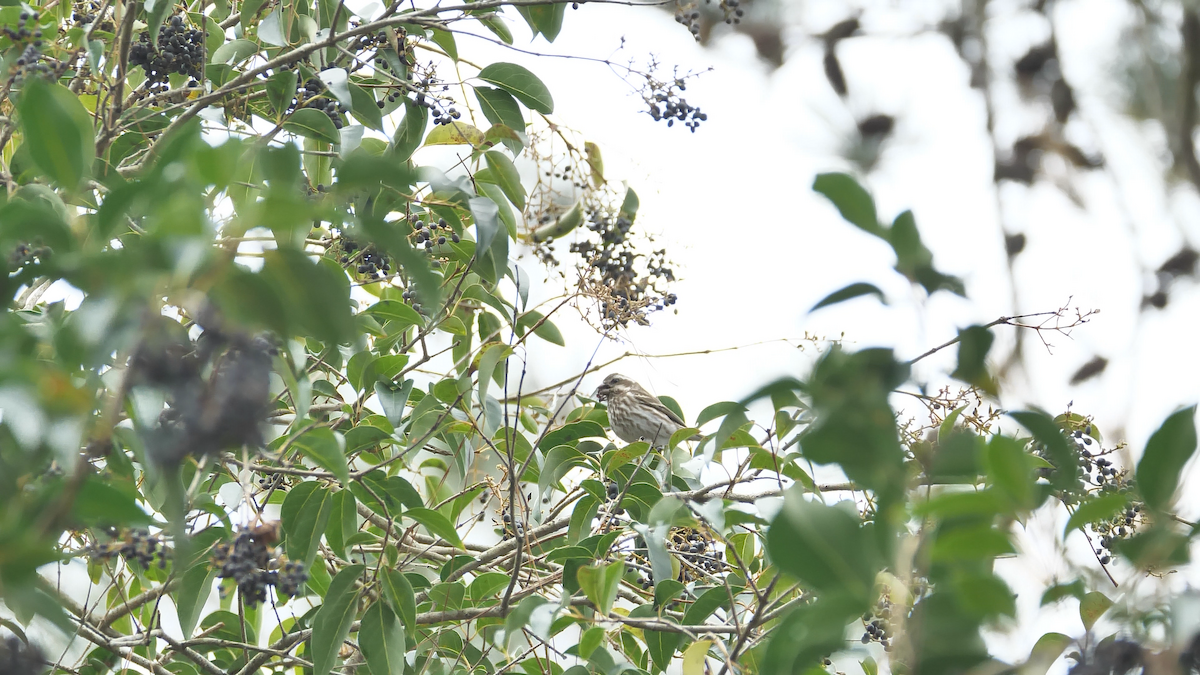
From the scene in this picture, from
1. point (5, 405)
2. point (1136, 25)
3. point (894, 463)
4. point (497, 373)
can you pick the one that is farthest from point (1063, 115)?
point (5, 405)

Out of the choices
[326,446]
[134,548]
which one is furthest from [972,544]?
[134,548]

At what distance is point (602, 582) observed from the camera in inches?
65.4

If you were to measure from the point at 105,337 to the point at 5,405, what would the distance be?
0.39m

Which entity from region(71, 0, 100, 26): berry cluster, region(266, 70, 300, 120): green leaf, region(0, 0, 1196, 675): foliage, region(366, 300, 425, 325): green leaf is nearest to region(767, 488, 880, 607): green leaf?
region(0, 0, 1196, 675): foliage

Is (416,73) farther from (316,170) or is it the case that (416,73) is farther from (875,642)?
(875,642)

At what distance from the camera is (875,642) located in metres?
2.99

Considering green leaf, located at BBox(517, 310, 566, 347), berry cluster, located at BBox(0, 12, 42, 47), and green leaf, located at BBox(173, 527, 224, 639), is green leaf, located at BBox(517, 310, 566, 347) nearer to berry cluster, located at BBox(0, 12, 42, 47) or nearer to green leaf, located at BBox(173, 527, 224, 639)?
green leaf, located at BBox(173, 527, 224, 639)

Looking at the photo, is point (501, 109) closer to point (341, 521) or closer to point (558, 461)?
point (558, 461)

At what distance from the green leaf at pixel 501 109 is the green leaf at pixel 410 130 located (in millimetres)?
176

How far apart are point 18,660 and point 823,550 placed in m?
0.81

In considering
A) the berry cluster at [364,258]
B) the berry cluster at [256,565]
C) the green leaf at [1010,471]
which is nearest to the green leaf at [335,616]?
the berry cluster at [256,565]

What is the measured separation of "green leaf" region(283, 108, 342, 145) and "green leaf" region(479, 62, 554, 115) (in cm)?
48

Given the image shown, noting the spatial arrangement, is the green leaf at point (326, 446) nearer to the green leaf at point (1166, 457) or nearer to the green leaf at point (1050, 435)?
the green leaf at point (1050, 435)

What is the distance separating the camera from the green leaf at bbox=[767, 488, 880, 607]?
0.84 m
